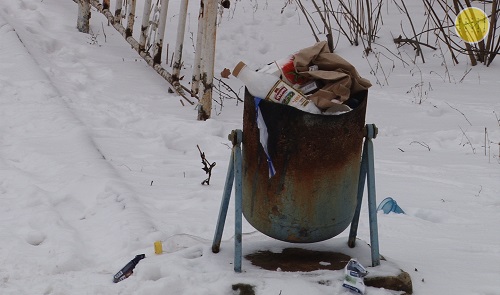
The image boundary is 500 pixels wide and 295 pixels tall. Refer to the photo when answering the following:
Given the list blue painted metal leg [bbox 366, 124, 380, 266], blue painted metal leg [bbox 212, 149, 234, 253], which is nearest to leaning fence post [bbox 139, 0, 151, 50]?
blue painted metal leg [bbox 212, 149, 234, 253]

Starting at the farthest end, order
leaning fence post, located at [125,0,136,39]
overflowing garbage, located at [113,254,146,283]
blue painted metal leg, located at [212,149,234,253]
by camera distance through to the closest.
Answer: leaning fence post, located at [125,0,136,39]
blue painted metal leg, located at [212,149,234,253]
overflowing garbage, located at [113,254,146,283]

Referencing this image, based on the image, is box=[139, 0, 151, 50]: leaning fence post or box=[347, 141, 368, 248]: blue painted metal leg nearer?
box=[347, 141, 368, 248]: blue painted metal leg

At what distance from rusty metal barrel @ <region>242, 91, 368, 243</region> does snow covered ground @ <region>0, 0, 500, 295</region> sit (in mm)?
263

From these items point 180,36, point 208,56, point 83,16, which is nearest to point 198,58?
point 208,56

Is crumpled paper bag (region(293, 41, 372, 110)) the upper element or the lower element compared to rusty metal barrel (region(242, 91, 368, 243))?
upper

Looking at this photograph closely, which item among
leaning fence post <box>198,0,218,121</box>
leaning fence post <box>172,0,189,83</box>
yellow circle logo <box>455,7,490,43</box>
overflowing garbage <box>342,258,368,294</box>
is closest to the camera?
overflowing garbage <box>342,258,368,294</box>

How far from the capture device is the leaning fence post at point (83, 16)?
9.30m

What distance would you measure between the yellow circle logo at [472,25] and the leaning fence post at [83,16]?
450 centimetres

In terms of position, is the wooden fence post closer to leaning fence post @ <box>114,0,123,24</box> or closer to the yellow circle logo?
leaning fence post @ <box>114,0,123,24</box>

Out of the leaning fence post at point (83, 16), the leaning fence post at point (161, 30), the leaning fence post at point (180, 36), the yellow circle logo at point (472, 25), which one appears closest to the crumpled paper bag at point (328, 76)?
the leaning fence post at point (180, 36)

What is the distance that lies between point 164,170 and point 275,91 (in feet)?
7.96

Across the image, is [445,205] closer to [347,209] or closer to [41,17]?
[347,209]

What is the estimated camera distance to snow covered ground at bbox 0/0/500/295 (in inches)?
153

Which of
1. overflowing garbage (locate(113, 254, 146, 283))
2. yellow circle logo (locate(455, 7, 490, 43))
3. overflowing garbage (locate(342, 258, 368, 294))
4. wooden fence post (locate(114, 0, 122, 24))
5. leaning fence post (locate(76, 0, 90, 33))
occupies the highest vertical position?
yellow circle logo (locate(455, 7, 490, 43))
